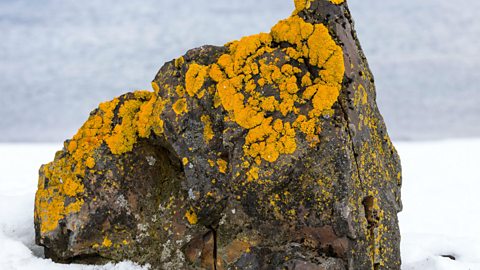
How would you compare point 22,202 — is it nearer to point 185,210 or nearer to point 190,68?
point 185,210

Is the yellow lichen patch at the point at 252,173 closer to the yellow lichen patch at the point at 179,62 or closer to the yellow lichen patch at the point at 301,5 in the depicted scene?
the yellow lichen patch at the point at 179,62

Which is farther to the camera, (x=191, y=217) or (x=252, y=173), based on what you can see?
(x=191, y=217)

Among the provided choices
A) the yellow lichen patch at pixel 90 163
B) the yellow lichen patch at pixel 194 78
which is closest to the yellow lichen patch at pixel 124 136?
the yellow lichen patch at pixel 90 163

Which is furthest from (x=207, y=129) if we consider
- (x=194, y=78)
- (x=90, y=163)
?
(x=90, y=163)

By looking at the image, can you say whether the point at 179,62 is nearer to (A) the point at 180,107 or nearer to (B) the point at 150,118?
(A) the point at 180,107

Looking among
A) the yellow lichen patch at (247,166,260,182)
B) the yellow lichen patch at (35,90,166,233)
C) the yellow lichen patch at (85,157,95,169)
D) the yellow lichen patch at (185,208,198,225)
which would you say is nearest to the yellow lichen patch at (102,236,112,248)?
the yellow lichen patch at (35,90,166,233)

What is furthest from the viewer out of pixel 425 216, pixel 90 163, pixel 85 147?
pixel 425 216
